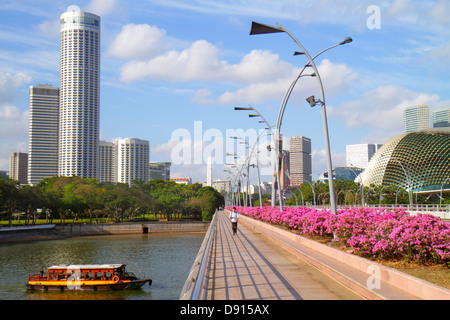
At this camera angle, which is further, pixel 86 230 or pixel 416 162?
pixel 416 162

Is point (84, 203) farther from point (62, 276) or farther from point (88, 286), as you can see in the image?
point (88, 286)

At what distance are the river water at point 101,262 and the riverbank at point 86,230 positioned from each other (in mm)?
3364

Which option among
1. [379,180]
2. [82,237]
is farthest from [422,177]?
[82,237]

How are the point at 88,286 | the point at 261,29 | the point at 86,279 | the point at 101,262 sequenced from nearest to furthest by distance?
the point at 261,29
the point at 88,286
the point at 86,279
the point at 101,262

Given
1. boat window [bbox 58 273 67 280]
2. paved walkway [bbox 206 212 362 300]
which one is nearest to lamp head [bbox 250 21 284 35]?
paved walkway [bbox 206 212 362 300]

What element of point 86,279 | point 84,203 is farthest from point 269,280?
point 84,203

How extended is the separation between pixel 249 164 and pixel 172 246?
20.2 metres

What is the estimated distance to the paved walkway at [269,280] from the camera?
9148mm

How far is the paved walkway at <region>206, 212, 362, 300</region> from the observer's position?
9.15m

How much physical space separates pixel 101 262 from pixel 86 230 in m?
41.5

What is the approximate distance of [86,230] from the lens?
9075cm

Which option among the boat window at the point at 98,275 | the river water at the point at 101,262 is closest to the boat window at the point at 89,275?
the boat window at the point at 98,275

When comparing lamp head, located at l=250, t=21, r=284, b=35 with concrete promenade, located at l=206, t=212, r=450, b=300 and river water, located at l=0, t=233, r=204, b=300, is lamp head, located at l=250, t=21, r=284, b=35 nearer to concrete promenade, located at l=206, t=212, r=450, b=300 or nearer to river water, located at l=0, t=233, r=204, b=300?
concrete promenade, located at l=206, t=212, r=450, b=300

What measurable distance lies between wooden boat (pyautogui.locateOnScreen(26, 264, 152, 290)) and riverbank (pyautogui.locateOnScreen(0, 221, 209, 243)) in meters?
39.3
